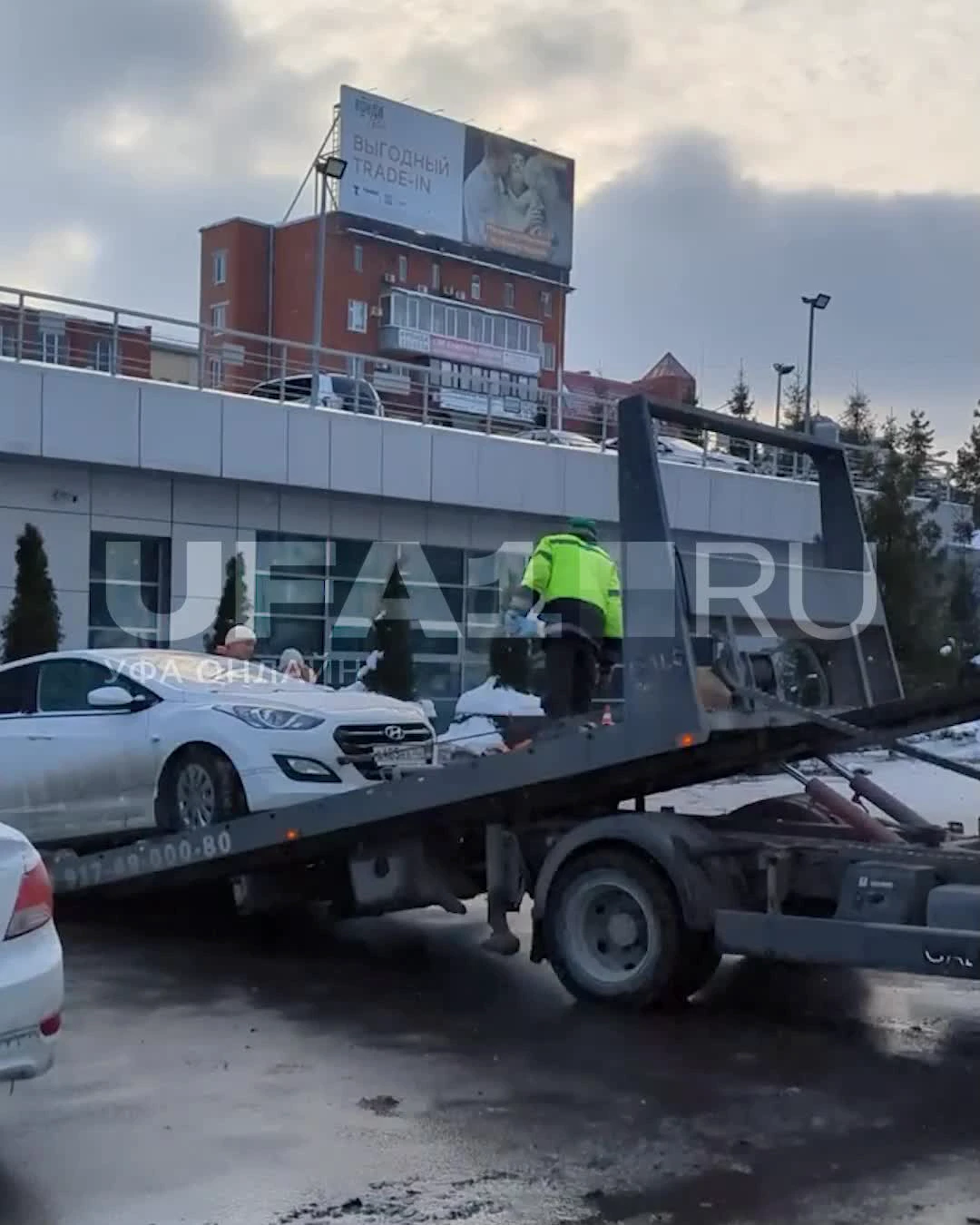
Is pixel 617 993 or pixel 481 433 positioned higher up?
pixel 481 433

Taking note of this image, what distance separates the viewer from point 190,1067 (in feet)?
21.7

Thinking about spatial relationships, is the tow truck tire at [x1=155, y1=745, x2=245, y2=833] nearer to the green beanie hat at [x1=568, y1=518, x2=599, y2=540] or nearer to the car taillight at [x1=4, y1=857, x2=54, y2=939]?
the green beanie hat at [x1=568, y1=518, x2=599, y2=540]

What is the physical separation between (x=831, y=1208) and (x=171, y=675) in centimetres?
624

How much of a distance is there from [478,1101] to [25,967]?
188 centimetres

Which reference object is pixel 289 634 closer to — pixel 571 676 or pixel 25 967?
pixel 571 676

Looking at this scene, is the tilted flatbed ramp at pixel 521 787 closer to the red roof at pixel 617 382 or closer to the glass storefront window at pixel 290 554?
the glass storefront window at pixel 290 554

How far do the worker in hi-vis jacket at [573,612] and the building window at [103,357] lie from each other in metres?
13.6

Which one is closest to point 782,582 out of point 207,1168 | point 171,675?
point 207,1168

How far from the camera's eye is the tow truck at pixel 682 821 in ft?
23.4

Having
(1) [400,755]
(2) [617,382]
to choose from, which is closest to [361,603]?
(1) [400,755]

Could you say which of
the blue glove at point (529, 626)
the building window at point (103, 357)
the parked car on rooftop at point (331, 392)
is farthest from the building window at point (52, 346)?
the blue glove at point (529, 626)

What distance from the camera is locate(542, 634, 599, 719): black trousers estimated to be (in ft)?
29.8

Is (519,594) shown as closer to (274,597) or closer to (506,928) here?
(506,928)

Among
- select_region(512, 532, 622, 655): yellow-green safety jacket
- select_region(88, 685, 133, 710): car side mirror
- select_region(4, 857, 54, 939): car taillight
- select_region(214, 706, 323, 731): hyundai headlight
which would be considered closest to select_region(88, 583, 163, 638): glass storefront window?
select_region(88, 685, 133, 710): car side mirror
